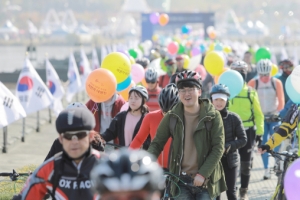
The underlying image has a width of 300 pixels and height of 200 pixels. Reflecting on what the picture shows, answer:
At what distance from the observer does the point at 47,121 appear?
17656 millimetres

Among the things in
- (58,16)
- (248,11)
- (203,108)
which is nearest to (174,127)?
(203,108)

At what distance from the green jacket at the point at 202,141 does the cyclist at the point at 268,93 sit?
207 inches

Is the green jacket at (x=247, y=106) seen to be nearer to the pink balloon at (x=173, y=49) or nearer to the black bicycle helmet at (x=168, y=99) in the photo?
the black bicycle helmet at (x=168, y=99)

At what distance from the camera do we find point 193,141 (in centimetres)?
579

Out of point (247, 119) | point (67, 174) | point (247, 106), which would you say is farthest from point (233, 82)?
point (67, 174)

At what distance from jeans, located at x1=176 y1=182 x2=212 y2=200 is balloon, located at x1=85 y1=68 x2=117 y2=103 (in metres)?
2.68

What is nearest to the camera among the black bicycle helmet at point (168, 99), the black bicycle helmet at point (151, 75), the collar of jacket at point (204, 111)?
the collar of jacket at point (204, 111)

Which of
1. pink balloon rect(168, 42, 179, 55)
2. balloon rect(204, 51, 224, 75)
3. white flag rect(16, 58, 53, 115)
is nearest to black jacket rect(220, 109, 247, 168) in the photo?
balloon rect(204, 51, 224, 75)

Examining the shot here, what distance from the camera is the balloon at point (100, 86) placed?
333 inches

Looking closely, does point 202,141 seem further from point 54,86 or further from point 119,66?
point 54,86

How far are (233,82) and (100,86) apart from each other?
1727mm

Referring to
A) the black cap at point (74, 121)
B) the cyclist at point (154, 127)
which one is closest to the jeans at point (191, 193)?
the cyclist at point (154, 127)

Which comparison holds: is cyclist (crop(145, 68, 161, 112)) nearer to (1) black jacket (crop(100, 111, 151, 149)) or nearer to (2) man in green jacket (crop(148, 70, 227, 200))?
(1) black jacket (crop(100, 111, 151, 149))

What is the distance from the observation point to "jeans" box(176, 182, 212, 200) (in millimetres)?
5892
